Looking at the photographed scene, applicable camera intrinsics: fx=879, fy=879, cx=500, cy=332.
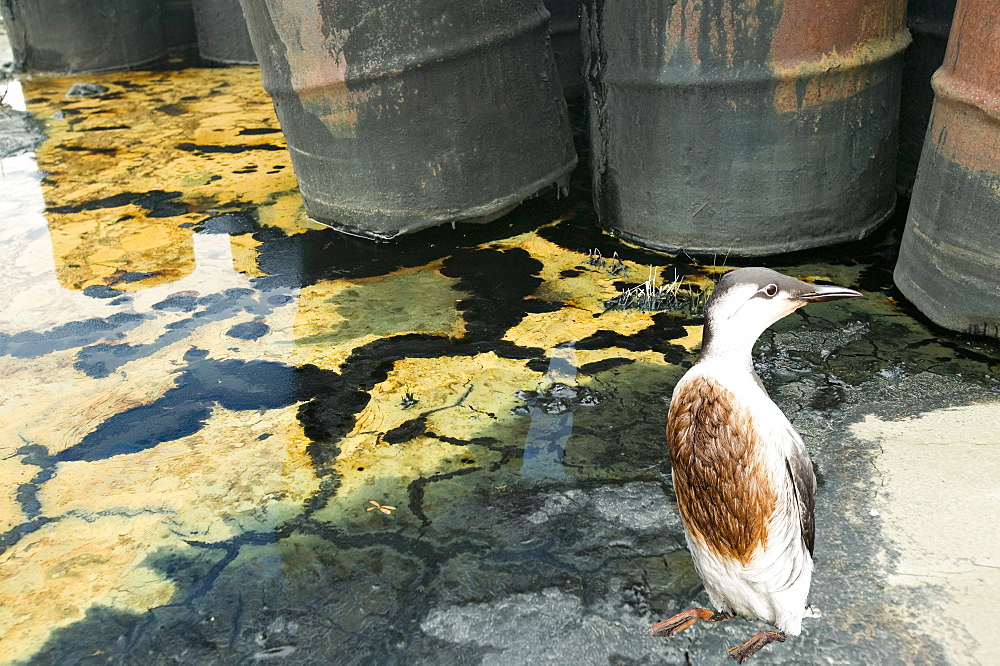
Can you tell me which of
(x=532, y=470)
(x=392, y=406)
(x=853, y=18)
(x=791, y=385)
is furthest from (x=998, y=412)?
(x=392, y=406)

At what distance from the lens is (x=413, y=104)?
12.0 feet

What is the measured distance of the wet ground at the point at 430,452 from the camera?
1947mm

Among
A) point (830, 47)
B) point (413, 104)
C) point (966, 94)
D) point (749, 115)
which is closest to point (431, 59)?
point (413, 104)

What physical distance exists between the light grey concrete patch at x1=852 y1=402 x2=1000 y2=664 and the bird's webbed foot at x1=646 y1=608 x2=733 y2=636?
0.39 metres

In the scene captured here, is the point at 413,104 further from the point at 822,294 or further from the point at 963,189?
the point at 822,294

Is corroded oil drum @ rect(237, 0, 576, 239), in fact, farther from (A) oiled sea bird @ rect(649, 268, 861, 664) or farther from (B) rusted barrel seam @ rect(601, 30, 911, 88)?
(A) oiled sea bird @ rect(649, 268, 861, 664)

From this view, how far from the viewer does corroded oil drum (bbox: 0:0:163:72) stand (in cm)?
745

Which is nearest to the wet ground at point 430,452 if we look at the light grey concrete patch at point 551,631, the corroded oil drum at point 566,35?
the light grey concrete patch at point 551,631

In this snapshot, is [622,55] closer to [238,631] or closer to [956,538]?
[956,538]

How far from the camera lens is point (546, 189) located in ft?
13.4

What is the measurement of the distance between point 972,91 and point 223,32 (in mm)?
6562

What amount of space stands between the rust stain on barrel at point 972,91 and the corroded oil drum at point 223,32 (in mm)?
6048

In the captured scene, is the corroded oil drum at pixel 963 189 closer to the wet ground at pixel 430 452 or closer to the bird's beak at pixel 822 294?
the wet ground at pixel 430 452

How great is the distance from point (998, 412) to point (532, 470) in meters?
1.31
